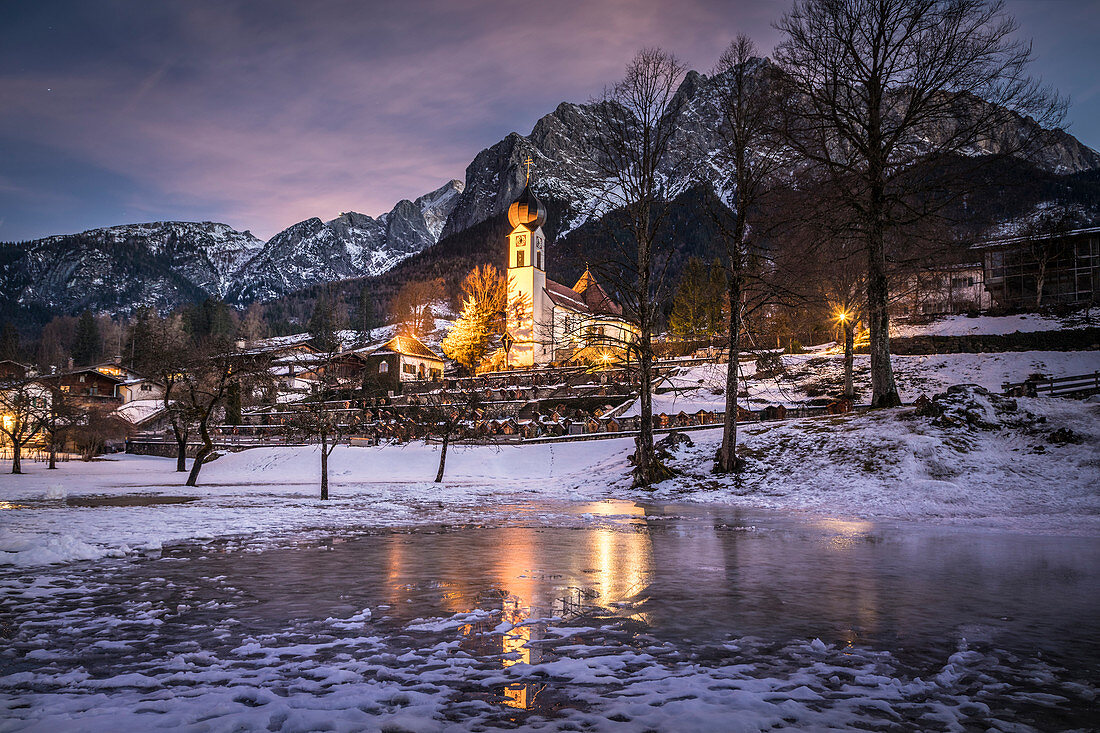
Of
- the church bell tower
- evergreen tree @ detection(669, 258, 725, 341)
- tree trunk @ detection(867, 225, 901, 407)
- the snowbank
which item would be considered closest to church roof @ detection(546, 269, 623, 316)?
the church bell tower

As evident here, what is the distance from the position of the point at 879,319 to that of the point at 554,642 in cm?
2306

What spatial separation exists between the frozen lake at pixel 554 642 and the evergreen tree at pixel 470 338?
61.1 metres

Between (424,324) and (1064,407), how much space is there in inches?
5022

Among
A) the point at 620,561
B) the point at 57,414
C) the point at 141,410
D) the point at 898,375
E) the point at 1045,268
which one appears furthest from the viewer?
the point at 141,410

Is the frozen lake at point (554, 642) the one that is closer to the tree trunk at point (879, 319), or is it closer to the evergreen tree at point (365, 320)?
the tree trunk at point (879, 319)

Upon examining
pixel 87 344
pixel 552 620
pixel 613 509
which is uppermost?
pixel 87 344

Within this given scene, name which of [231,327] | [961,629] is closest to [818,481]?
[961,629]

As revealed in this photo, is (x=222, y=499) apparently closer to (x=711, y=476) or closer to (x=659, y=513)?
(x=659, y=513)

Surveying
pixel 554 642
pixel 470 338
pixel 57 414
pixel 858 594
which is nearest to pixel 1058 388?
pixel 858 594

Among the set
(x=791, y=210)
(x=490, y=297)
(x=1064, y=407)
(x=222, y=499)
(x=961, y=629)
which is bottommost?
(x=222, y=499)

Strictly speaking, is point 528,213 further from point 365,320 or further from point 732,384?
point 365,320

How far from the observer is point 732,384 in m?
22.2

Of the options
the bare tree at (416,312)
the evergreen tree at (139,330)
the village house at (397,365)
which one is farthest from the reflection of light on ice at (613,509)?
the bare tree at (416,312)

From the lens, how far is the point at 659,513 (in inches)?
644
